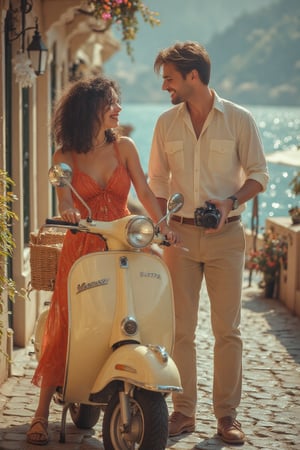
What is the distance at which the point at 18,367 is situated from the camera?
25.3 ft

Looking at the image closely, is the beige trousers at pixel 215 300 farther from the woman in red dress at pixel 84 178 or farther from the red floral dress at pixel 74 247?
the red floral dress at pixel 74 247

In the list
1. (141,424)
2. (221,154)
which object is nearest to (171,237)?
(221,154)

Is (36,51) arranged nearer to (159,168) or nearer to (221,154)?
(159,168)

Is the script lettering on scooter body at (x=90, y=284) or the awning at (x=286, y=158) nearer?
the script lettering on scooter body at (x=90, y=284)

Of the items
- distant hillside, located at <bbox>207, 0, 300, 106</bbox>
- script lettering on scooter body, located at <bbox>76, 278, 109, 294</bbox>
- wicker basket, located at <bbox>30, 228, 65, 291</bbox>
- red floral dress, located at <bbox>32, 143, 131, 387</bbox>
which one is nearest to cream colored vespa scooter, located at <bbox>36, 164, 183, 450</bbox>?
script lettering on scooter body, located at <bbox>76, 278, 109, 294</bbox>

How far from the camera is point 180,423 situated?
19.8 feet

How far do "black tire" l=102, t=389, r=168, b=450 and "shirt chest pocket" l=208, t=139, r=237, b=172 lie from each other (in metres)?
1.43

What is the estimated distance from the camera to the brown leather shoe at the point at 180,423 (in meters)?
6.02

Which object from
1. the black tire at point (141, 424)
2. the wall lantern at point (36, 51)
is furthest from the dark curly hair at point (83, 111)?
the wall lantern at point (36, 51)

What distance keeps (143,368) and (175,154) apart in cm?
145

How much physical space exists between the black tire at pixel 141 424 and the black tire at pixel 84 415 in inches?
30.6

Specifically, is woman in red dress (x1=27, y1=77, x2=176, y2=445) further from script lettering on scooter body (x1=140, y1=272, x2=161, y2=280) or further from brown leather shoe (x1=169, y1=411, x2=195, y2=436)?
brown leather shoe (x1=169, y1=411, x2=195, y2=436)

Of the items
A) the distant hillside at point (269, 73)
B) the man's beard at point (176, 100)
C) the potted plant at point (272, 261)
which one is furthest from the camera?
the distant hillside at point (269, 73)

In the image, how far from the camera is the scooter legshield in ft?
17.2
